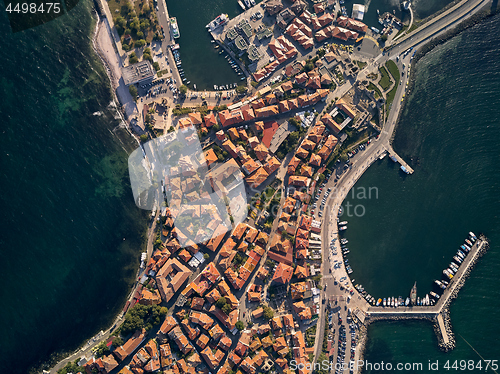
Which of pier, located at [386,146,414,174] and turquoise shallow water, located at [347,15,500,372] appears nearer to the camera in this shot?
turquoise shallow water, located at [347,15,500,372]

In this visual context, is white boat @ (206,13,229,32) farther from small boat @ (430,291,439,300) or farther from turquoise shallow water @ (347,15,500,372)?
small boat @ (430,291,439,300)

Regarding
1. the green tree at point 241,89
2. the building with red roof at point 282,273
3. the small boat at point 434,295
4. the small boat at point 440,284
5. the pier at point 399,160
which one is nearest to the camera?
the building with red roof at point 282,273

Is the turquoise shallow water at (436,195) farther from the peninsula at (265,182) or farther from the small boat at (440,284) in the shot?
the peninsula at (265,182)

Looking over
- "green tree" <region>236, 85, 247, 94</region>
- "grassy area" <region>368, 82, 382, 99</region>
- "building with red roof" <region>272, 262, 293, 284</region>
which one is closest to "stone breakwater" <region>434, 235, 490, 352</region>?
"building with red roof" <region>272, 262, 293, 284</region>

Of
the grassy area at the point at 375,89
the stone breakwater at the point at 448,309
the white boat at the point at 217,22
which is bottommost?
the stone breakwater at the point at 448,309

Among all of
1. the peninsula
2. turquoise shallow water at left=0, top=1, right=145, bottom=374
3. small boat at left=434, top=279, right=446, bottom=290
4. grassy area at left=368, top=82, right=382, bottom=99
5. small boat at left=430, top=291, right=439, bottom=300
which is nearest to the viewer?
the peninsula

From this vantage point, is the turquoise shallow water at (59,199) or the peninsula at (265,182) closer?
the peninsula at (265,182)

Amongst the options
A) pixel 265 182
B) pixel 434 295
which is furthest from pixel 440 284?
pixel 265 182

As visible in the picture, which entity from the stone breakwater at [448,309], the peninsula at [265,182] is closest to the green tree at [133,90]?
the peninsula at [265,182]
